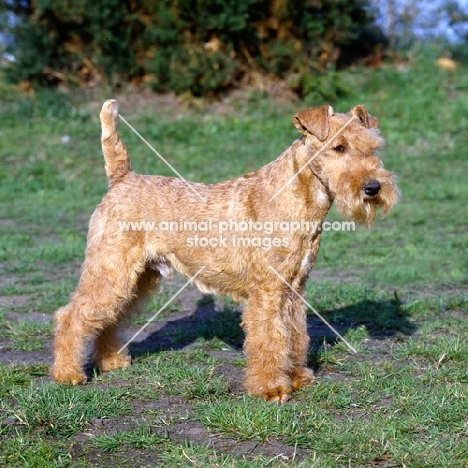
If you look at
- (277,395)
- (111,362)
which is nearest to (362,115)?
(277,395)

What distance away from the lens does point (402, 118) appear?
1291cm

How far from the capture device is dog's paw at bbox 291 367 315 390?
13.9ft

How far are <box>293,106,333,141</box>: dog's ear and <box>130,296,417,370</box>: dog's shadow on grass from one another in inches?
60.6

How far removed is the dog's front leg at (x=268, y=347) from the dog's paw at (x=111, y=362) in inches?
38.3

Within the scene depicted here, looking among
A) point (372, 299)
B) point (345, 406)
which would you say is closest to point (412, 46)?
point (372, 299)

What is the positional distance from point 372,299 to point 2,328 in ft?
9.78

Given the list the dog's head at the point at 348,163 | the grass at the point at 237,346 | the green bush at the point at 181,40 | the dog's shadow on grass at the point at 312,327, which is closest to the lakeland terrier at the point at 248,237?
the dog's head at the point at 348,163

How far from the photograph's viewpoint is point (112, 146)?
4.77 metres

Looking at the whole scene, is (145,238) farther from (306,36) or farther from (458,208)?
(306,36)

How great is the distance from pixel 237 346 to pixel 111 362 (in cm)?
92

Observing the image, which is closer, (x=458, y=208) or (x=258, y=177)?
(x=258, y=177)

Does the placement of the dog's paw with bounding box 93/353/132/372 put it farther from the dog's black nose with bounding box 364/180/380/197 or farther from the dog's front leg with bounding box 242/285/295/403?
the dog's black nose with bounding box 364/180/380/197

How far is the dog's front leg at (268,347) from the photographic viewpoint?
13.3 ft

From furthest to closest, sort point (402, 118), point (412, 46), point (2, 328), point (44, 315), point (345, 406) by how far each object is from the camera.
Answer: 1. point (412, 46)
2. point (402, 118)
3. point (44, 315)
4. point (2, 328)
5. point (345, 406)
